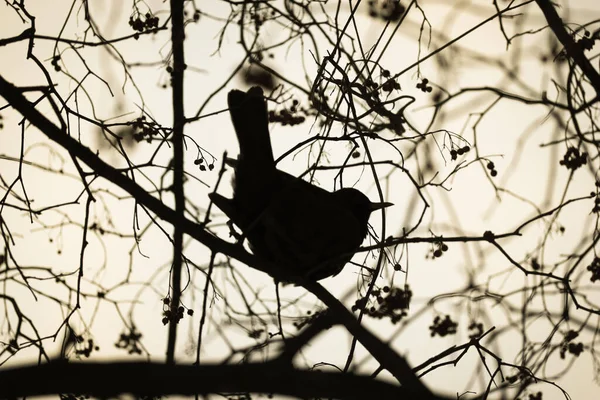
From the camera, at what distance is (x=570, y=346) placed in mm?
3928

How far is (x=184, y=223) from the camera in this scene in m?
3.13

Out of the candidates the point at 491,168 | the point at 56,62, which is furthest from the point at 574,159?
the point at 56,62

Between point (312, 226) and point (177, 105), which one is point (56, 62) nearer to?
point (177, 105)

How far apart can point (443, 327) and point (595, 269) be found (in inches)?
41.3

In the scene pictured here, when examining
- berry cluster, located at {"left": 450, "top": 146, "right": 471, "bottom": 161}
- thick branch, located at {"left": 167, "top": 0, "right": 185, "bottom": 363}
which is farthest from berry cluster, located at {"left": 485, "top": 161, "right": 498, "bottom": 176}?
thick branch, located at {"left": 167, "top": 0, "right": 185, "bottom": 363}

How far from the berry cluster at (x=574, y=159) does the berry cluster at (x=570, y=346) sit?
963 mm

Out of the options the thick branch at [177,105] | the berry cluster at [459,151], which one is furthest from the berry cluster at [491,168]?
the thick branch at [177,105]

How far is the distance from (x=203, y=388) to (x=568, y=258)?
3001mm

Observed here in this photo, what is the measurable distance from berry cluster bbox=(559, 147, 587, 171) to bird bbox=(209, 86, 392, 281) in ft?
4.42

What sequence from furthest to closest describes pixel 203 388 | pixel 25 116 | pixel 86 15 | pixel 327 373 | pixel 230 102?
pixel 230 102 < pixel 86 15 < pixel 25 116 < pixel 327 373 < pixel 203 388

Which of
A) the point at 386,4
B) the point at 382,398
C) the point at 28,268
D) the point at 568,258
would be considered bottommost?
the point at 382,398

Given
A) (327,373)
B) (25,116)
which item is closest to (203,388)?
(327,373)

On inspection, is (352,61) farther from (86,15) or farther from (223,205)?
(86,15)

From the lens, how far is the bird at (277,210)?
13.4ft
